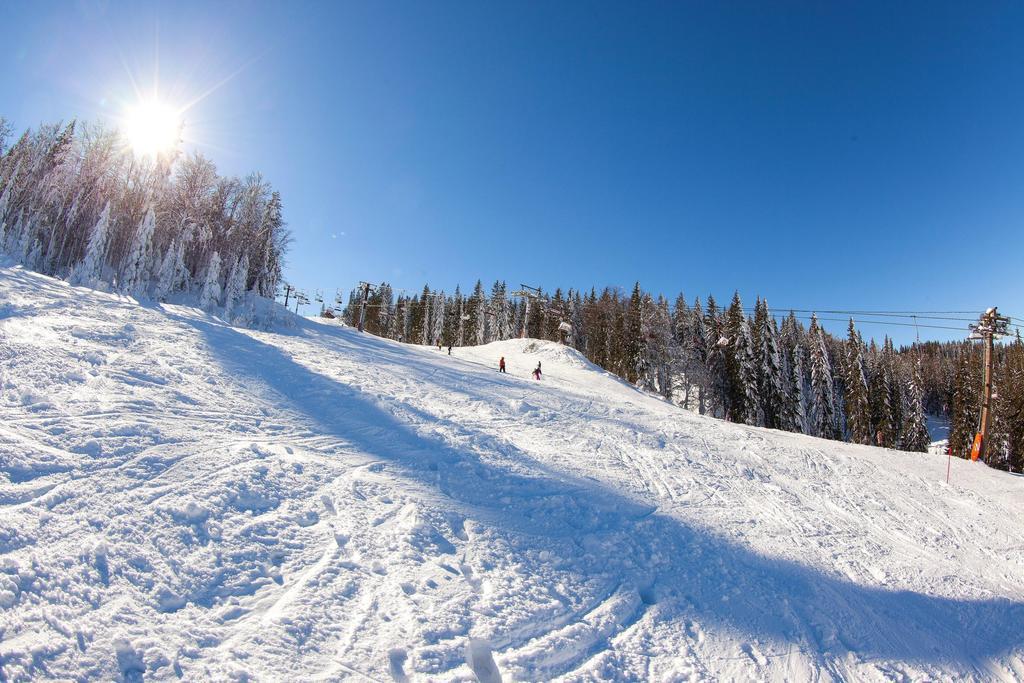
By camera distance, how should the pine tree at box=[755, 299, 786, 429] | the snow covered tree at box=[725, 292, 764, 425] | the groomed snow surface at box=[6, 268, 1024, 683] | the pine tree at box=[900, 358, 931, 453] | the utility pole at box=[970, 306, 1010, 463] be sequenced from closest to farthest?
the groomed snow surface at box=[6, 268, 1024, 683], the utility pole at box=[970, 306, 1010, 463], the snow covered tree at box=[725, 292, 764, 425], the pine tree at box=[755, 299, 786, 429], the pine tree at box=[900, 358, 931, 453]

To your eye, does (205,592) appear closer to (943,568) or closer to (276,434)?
(276,434)

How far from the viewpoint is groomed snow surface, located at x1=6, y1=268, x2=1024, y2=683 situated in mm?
3309

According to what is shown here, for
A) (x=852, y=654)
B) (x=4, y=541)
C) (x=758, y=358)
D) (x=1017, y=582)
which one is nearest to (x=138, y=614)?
(x=4, y=541)

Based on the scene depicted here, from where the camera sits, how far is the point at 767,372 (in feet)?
142

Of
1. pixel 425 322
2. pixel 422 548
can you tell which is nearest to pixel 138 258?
pixel 422 548

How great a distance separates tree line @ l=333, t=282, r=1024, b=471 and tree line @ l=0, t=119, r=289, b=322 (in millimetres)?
16506

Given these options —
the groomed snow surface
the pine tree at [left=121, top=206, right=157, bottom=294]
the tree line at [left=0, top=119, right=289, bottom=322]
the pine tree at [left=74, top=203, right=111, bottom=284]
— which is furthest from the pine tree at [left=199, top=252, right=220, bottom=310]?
the groomed snow surface

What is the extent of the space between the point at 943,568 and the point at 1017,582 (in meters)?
1.22

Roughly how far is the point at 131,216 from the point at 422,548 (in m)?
35.0

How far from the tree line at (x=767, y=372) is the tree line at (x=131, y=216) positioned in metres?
16.5

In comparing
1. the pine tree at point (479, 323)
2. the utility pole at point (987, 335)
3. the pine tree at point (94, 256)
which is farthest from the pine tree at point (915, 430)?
the pine tree at point (94, 256)

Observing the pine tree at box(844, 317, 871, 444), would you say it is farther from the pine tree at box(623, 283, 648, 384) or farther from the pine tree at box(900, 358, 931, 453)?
the pine tree at box(623, 283, 648, 384)

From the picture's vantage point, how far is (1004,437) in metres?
39.2

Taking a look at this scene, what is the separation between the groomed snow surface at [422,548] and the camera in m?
3.31
